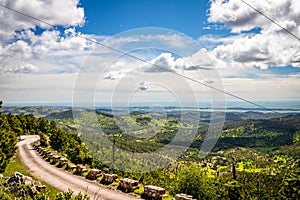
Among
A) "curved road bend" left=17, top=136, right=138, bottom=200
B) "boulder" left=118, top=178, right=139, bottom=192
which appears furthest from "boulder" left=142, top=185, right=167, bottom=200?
"boulder" left=118, top=178, right=139, bottom=192

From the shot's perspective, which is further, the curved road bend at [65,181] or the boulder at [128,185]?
the boulder at [128,185]

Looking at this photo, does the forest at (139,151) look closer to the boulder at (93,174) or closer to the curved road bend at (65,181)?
the curved road bend at (65,181)

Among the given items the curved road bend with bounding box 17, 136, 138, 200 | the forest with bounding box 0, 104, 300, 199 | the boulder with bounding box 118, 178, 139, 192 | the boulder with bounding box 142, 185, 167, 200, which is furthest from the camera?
the boulder with bounding box 118, 178, 139, 192

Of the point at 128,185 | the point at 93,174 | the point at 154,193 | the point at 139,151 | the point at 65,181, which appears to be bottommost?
the point at 139,151

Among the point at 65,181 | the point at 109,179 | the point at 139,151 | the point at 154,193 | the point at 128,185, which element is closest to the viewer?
the point at 154,193

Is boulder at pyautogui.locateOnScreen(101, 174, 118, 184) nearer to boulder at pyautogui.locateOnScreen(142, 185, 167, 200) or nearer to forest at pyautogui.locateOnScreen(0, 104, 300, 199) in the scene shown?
forest at pyautogui.locateOnScreen(0, 104, 300, 199)

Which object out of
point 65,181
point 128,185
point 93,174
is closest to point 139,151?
point 93,174

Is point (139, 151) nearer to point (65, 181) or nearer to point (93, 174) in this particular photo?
point (93, 174)

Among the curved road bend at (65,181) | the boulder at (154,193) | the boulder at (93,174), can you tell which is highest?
the boulder at (154,193)

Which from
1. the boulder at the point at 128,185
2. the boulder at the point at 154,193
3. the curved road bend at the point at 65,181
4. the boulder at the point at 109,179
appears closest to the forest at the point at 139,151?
the boulder at the point at 154,193
